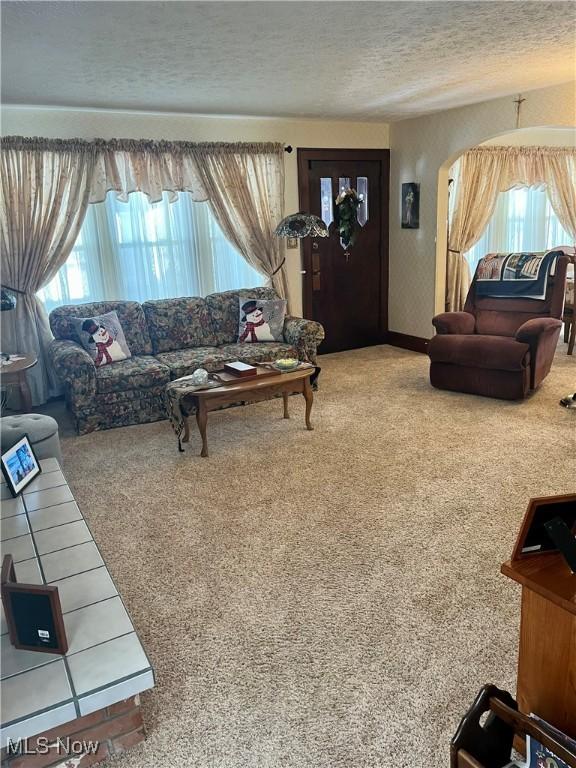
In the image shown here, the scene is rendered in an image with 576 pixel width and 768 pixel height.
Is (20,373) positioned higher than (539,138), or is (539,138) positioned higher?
(539,138)

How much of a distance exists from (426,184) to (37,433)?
480cm

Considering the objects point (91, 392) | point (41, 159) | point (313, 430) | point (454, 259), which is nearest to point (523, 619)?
point (313, 430)

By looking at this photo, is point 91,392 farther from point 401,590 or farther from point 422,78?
point 422,78

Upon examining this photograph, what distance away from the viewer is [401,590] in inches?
101

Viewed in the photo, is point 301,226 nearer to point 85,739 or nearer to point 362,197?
point 362,197

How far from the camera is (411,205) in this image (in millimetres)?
6438

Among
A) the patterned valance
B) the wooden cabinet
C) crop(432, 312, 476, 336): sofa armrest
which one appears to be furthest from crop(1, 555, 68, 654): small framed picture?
crop(432, 312, 476, 336): sofa armrest

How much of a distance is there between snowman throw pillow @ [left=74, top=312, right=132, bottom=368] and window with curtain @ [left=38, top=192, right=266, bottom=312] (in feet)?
1.84

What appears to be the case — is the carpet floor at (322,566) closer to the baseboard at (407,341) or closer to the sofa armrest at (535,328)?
the sofa armrest at (535,328)

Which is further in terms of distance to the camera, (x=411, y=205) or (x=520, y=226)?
(x=520, y=226)

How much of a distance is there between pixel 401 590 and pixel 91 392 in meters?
2.96

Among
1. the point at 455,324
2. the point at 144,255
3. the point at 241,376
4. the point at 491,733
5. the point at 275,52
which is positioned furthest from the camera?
the point at 144,255

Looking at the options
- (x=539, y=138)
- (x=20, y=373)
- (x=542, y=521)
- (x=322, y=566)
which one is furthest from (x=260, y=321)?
(x=539, y=138)

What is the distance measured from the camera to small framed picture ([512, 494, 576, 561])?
145 cm
